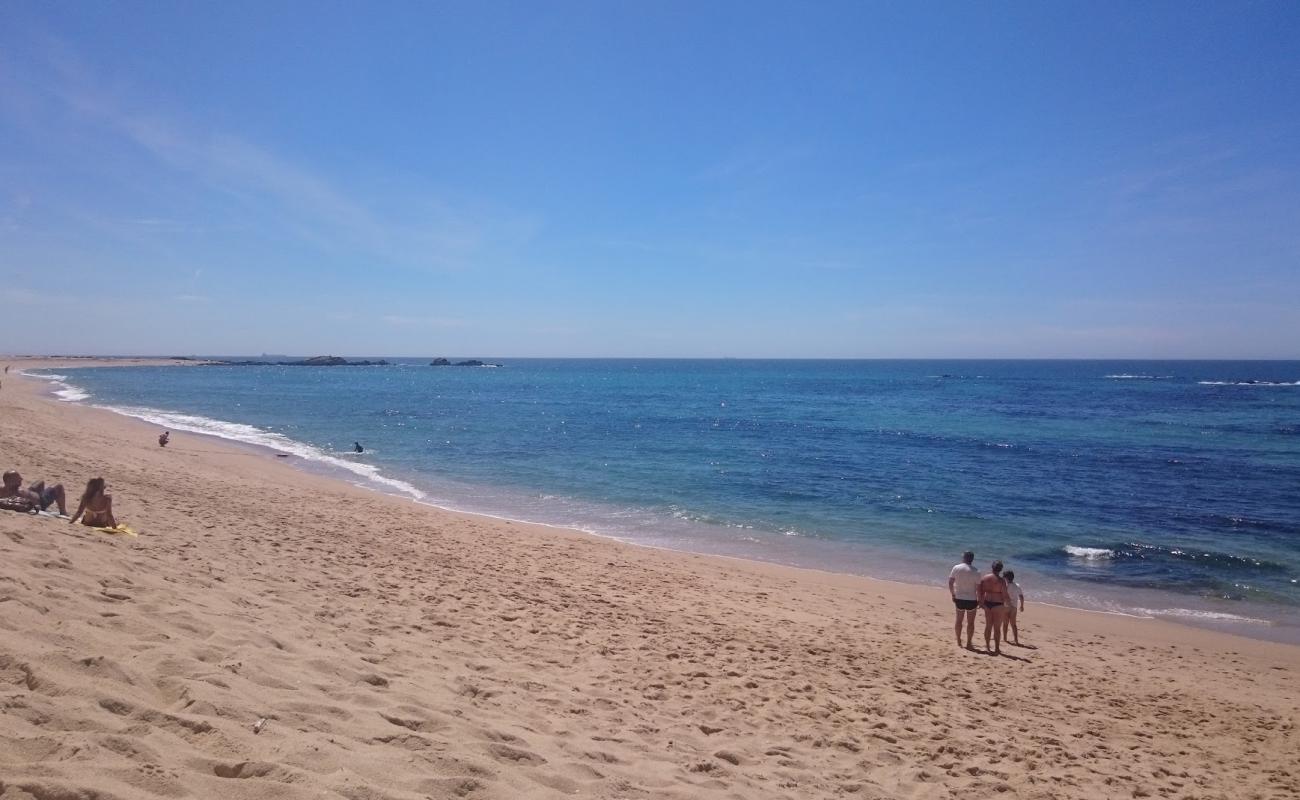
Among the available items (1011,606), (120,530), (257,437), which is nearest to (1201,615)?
(1011,606)

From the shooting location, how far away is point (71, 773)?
320 centimetres

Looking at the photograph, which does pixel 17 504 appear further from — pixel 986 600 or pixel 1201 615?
pixel 1201 615

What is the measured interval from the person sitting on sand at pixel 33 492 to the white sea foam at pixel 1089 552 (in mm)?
19620

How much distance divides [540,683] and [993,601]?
7.04 metres

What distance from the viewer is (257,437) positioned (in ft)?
110

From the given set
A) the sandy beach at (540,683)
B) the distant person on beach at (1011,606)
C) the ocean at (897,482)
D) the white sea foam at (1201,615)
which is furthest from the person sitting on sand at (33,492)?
the white sea foam at (1201,615)

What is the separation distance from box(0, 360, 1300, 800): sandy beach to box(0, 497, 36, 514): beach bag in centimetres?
115

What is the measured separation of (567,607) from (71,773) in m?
6.80

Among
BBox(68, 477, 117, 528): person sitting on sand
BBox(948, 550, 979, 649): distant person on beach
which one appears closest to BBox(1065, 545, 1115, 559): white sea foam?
BBox(948, 550, 979, 649): distant person on beach

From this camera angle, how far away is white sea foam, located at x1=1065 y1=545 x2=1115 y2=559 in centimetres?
1666

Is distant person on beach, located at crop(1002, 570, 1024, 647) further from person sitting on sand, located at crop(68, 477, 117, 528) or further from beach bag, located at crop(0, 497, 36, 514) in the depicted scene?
beach bag, located at crop(0, 497, 36, 514)

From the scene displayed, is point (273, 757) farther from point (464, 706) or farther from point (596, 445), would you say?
point (596, 445)

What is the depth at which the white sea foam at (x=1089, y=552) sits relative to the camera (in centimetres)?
1666

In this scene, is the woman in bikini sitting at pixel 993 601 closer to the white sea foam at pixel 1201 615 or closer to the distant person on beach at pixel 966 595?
the distant person on beach at pixel 966 595
